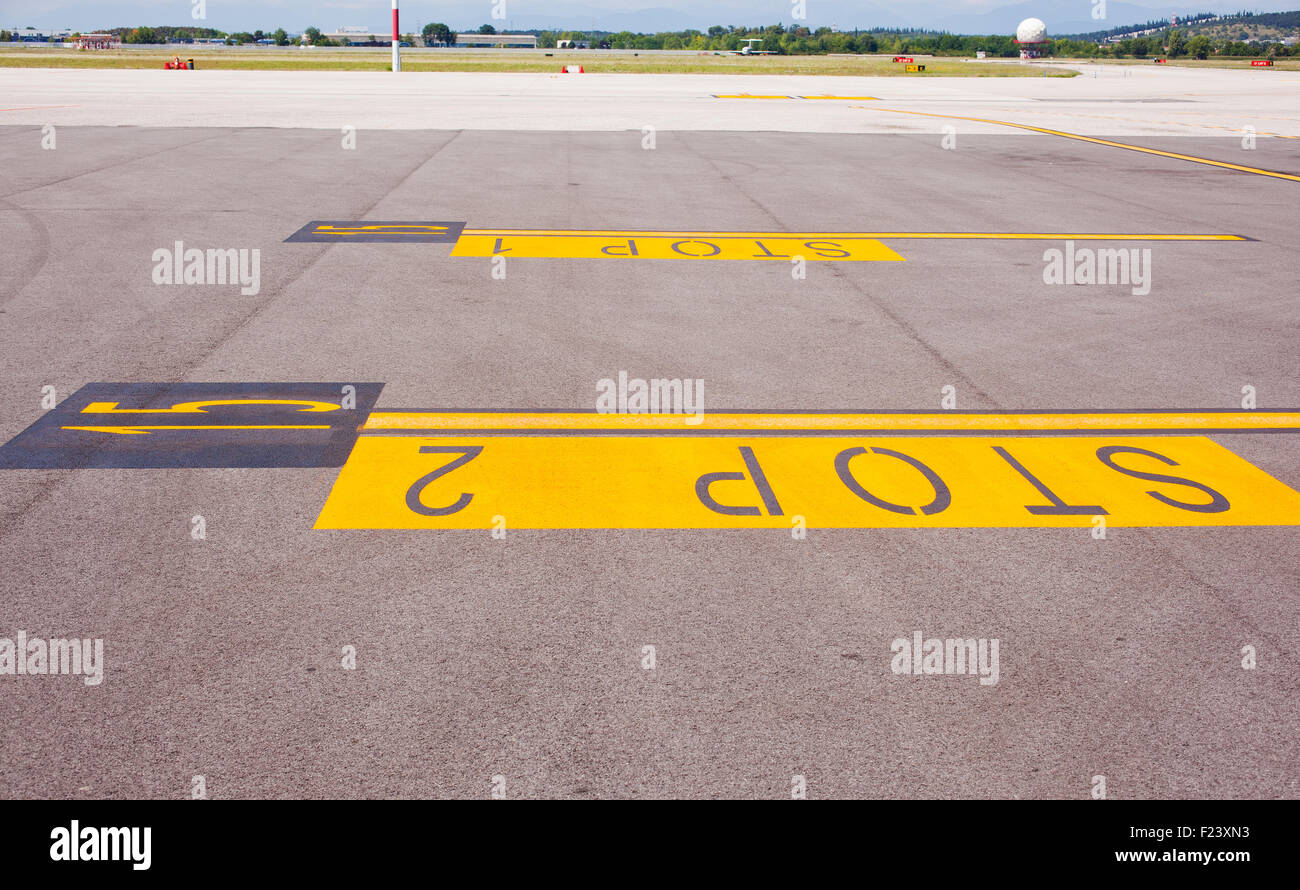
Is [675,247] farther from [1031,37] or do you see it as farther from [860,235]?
[1031,37]

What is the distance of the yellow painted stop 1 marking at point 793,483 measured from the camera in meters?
5.86

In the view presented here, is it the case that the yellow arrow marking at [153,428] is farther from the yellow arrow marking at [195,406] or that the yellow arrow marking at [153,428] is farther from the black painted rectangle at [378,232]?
the black painted rectangle at [378,232]

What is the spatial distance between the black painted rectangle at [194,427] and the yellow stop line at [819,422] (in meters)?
0.37

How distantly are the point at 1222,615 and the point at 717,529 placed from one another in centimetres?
236

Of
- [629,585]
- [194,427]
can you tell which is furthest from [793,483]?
[194,427]

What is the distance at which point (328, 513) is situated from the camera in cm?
582

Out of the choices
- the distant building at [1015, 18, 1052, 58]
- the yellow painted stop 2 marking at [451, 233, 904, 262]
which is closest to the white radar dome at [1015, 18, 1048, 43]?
the distant building at [1015, 18, 1052, 58]

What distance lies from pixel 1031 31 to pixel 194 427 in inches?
5186

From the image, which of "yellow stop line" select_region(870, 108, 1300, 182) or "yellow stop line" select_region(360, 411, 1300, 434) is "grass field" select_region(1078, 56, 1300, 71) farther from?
"yellow stop line" select_region(360, 411, 1300, 434)

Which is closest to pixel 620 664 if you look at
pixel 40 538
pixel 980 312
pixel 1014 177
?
pixel 40 538

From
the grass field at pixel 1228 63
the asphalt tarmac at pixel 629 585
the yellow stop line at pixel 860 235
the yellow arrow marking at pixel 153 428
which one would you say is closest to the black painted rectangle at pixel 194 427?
the yellow arrow marking at pixel 153 428

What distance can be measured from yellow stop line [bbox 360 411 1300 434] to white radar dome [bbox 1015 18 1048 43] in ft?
419

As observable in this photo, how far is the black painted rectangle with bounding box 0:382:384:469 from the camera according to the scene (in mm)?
6547
